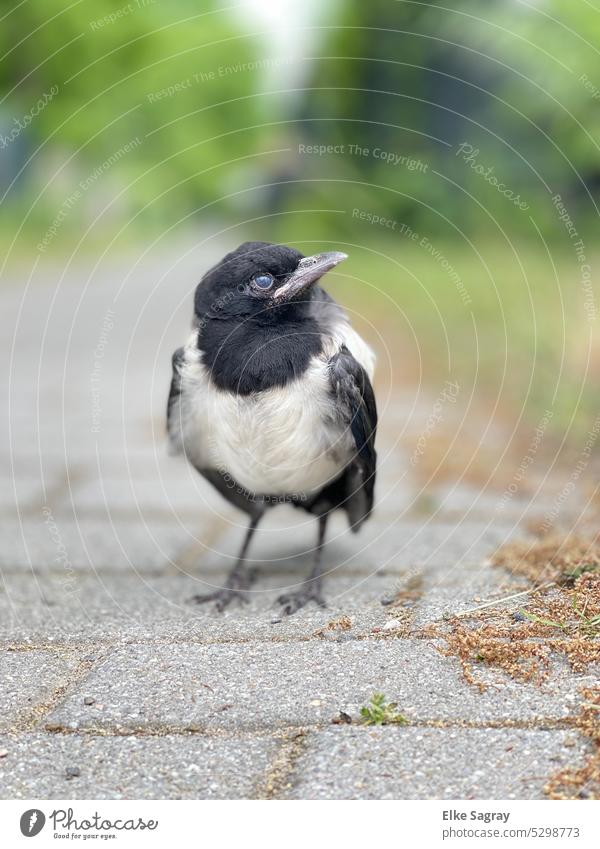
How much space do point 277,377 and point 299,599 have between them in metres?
0.74

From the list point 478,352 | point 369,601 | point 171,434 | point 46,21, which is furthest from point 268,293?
point 46,21

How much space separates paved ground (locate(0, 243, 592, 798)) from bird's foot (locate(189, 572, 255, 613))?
5 centimetres

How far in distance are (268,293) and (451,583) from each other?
1.09 metres

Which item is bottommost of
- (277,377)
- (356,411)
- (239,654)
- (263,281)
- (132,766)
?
(132,766)

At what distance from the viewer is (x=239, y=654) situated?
8.91 ft

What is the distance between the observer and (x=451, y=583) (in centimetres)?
334

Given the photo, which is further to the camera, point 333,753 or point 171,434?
point 171,434

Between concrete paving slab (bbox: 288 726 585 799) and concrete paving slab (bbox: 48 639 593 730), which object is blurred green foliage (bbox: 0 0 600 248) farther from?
concrete paving slab (bbox: 288 726 585 799)

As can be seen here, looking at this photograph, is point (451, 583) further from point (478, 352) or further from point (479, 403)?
point (478, 352)

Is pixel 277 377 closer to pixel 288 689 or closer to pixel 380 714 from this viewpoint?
pixel 288 689

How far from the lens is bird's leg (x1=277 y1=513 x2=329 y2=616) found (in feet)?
10.8

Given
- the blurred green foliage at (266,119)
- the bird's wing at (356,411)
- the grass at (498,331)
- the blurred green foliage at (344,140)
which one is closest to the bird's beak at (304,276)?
the bird's wing at (356,411)

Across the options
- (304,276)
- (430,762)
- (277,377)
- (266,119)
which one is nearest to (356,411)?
(277,377)

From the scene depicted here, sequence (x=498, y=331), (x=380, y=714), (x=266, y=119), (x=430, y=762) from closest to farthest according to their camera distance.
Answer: (x=430, y=762) → (x=380, y=714) → (x=498, y=331) → (x=266, y=119)
